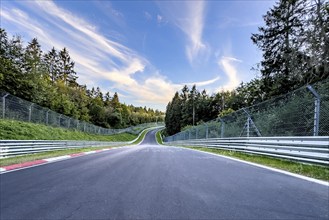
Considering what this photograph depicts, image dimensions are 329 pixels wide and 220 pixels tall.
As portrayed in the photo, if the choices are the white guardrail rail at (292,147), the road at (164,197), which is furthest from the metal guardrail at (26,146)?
→ the white guardrail rail at (292,147)

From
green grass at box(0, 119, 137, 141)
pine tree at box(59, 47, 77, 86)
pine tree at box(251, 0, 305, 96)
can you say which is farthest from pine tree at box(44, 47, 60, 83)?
pine tree at box(251, 0, 305, 96)

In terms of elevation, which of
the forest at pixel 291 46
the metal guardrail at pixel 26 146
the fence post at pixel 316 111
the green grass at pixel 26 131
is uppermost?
the forest at pixel 291 46

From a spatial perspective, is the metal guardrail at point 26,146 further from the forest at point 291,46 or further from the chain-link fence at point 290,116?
the forest at point 291,46

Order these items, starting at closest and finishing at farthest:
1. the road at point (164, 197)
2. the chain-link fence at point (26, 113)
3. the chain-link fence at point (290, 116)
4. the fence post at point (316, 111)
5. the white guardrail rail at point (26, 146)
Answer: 1. the road at point (164, 197)
2. the fence post at point (316, 111)
3. the chain-link fence at point (290, 116)
4. the white guardrail rail at point (26, 146)
5. the chain-link fence at point (26, 113)

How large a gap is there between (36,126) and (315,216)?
19.5 m

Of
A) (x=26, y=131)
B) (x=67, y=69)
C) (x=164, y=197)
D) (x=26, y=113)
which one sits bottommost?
(x=164, y=197)

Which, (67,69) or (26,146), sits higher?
(67,69)

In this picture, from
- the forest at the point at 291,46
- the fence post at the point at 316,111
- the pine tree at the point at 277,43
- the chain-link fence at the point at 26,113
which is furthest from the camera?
the pine tree at the point at 277,43

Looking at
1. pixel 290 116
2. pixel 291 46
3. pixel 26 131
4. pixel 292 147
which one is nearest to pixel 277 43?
pixel 291 46

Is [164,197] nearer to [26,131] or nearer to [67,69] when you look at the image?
[26,131]

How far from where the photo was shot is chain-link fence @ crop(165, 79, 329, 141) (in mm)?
5984

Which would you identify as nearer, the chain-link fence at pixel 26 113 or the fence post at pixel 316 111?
the fence post at pixel 316 111

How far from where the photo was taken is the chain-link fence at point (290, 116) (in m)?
5.98

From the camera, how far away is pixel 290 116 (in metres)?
7.66
